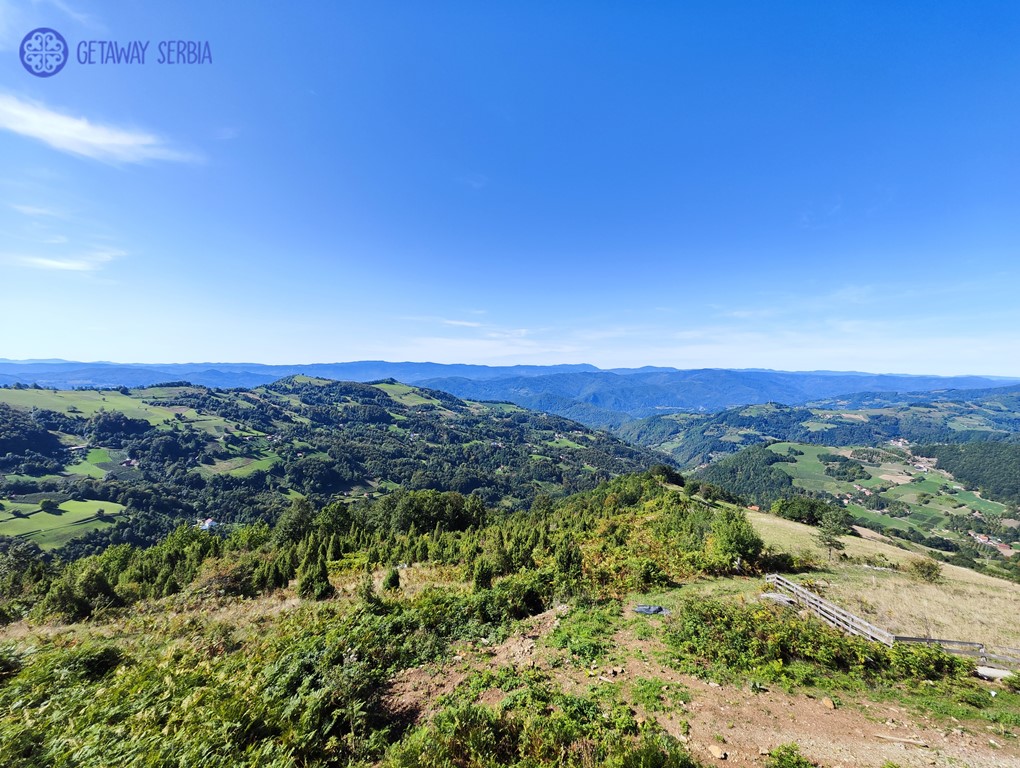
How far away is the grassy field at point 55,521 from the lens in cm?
9512

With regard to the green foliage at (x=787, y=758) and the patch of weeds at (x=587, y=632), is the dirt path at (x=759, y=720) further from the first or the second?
the patch of weeds at (x=587, y=632)

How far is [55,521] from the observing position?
4104 inches

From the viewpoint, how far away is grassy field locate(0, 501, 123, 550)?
312 feet

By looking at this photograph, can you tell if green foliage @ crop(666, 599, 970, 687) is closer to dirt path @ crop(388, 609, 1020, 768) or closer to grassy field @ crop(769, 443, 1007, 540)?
dirt path @ crop(388, 609, 1020, 768)

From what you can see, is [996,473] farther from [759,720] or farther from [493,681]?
[493,681]

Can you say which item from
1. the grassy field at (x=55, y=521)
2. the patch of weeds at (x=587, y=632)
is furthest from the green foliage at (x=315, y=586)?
the grassy field at (x=55, y=521)

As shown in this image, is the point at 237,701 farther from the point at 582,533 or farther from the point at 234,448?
the point at 234,448

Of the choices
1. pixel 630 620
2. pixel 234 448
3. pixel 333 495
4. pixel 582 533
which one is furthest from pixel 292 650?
pixel 234 448

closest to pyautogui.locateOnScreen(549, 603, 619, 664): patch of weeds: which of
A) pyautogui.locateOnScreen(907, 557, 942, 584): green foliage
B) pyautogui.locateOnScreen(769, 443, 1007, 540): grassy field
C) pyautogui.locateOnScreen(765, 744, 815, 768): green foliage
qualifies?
pyautogui.locateOnScreen(765, 744, 815, 768): green foliage

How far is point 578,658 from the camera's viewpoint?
41.6ft

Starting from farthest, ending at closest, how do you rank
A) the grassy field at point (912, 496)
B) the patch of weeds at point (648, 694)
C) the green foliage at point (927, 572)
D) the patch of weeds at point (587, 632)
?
1. the grassy field at point (912, 496)
2. the green foliage at point (927, 572)
3. the patch of weeds at point (587, 632)
4. the patch of weeds at point (648, 694)

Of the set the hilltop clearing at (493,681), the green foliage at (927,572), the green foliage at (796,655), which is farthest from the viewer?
the green foliage at (927,572)

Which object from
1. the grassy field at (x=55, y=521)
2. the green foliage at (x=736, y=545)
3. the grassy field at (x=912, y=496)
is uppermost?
the green foliage at (x=736, y=545)

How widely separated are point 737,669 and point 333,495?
176 m
